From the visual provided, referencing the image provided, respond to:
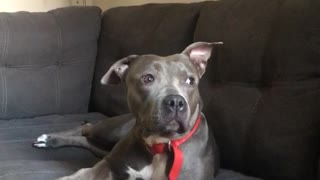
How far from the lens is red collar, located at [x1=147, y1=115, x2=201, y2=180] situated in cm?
157

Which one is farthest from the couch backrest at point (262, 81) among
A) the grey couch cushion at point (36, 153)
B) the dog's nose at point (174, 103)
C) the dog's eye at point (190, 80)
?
the grey couch cushion at point (36, 153)

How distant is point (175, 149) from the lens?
1.59m

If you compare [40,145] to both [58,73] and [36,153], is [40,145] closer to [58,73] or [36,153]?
[36,153]

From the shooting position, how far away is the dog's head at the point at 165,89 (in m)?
1.50

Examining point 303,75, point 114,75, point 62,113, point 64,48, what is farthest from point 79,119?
point 303,75

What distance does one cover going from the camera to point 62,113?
269 centimetres

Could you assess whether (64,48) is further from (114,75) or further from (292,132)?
(292,132)

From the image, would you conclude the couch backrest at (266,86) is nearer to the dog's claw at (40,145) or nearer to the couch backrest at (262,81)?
the couch backrest at (262,81)

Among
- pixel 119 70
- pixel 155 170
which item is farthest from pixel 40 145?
pixel 155 170

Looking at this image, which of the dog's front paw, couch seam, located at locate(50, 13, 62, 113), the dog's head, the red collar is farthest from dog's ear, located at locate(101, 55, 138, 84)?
couch seam, located at locate(50, 13, 62, 113)

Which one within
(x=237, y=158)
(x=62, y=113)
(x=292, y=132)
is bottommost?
(x=62, y=113)

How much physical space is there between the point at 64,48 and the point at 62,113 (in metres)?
0.35

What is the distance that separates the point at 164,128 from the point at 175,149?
11cm

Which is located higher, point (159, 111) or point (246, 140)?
point (159, 111)
